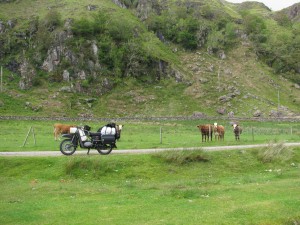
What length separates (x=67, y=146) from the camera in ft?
87.4

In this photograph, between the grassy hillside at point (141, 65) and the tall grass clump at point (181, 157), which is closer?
the tall grass clump at point (181, 157)

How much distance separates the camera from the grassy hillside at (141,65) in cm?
9806

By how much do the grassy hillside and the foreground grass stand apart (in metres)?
64.6

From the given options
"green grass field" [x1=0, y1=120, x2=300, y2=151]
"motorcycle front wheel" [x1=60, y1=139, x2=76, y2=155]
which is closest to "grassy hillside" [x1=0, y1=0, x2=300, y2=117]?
"green grass field" [x1=0, y1=120, x2=300, y2=151]

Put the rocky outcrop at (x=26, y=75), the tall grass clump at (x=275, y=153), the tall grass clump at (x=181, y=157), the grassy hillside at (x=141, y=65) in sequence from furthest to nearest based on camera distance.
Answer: the grassy hillside at (x=141, y=65) → the rocky outcrop at (x=26, y=75) → the tall grass clump at (x=275, y=153) → the tall grass clump at (x=181, y=157)

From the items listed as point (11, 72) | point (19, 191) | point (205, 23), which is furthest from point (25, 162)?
point (205, 23)

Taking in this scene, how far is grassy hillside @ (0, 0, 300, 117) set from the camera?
322ft

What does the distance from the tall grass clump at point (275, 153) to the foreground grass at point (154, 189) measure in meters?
0.08

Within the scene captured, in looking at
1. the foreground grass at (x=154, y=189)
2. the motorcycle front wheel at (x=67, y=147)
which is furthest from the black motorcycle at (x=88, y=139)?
the foreground grass at (x=154, y=189)

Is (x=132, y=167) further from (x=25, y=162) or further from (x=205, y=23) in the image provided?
(x=205, y=23)

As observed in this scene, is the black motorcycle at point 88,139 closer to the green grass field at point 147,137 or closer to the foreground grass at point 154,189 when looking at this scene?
the foreground grass at point 154,189

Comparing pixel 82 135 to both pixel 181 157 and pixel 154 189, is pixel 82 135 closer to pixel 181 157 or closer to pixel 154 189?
pixel 181 157

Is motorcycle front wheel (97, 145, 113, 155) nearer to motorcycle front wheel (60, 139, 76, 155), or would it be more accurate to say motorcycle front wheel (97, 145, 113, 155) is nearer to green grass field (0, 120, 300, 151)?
motorcycle front wheel (60, 139, 76, 155)

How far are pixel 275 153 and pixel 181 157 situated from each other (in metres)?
8.15
